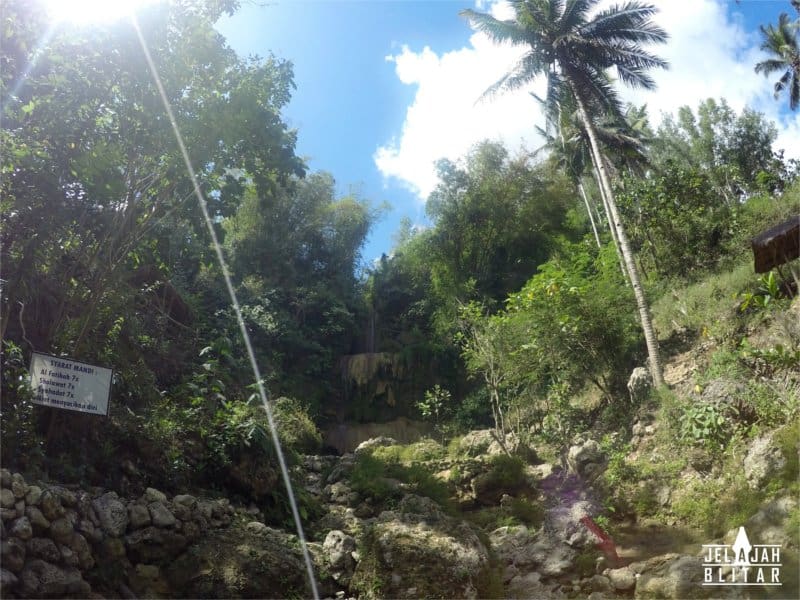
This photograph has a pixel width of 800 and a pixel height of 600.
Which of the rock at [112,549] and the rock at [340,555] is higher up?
the rock at [112,549]

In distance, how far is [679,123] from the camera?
2764 cm

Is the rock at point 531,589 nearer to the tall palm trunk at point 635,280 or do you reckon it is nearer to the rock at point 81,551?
the rock at point 81,551

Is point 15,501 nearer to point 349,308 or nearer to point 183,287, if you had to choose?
point 183,287

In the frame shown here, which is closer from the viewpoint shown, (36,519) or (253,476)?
(36,519)

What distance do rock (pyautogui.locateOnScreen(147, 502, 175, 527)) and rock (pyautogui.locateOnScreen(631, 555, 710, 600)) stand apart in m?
4.24

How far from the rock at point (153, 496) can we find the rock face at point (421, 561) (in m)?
1.98

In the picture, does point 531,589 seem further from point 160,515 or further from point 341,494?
point 341,494

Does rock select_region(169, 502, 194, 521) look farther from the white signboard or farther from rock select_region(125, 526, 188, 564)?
the white signboard

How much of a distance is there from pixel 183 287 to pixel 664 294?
1193cm

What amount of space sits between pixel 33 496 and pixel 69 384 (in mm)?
1211

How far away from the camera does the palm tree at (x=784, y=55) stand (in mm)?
24516

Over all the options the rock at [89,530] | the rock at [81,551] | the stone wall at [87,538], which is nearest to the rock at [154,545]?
the stone wall at [87,538]

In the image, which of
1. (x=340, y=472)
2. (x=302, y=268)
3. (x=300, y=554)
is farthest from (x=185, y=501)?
(x=302, y=268)

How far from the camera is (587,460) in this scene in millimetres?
9375
